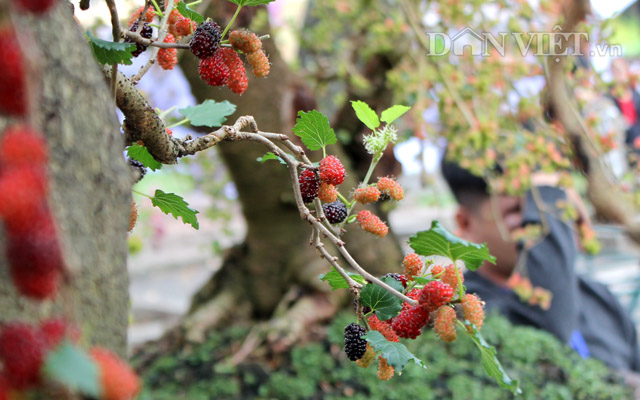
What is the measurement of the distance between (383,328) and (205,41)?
0.32m

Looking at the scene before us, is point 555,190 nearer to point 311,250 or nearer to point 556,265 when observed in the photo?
point 556,265

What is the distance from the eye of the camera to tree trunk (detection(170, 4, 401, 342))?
1.71 m

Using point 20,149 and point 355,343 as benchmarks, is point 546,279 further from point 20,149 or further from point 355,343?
point 20,149

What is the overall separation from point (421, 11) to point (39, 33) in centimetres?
179

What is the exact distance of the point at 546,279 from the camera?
197 cm

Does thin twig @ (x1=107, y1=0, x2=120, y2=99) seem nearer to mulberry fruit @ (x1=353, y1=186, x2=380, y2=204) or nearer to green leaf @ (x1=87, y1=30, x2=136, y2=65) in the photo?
green leaf @ (x1=87, y1=30, x2=136, y2=65)

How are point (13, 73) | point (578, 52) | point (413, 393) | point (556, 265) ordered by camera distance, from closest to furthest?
point (13, 73), point (413, 393), point (578, 52), point (556, 265)

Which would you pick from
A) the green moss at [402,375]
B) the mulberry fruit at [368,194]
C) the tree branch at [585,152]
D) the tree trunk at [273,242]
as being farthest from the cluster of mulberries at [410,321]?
the tree trunk at [273,242]

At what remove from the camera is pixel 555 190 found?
2.12m

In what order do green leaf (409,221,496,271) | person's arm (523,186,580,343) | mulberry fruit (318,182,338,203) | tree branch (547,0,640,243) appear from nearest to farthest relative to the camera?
green leaf (409,221,496,271), mulberry fruit (318,182,338,203), tree branch (547,0,640,243), person's arm (523,186,580,343)

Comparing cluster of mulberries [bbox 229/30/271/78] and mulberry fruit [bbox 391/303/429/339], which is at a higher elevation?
cluster of mulberries [bbox 229/30/271/78]

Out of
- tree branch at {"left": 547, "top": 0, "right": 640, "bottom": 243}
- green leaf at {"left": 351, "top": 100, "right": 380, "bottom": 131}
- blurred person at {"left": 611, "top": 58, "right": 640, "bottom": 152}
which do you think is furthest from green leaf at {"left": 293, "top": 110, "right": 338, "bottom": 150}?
blurred person at {"left": 611, "top": 58, "right": 640, "bottom": 152}

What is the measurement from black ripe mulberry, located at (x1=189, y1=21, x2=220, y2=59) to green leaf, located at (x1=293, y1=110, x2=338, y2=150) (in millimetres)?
109

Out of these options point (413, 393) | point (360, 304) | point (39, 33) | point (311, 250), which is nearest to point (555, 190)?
point (311, 250)
